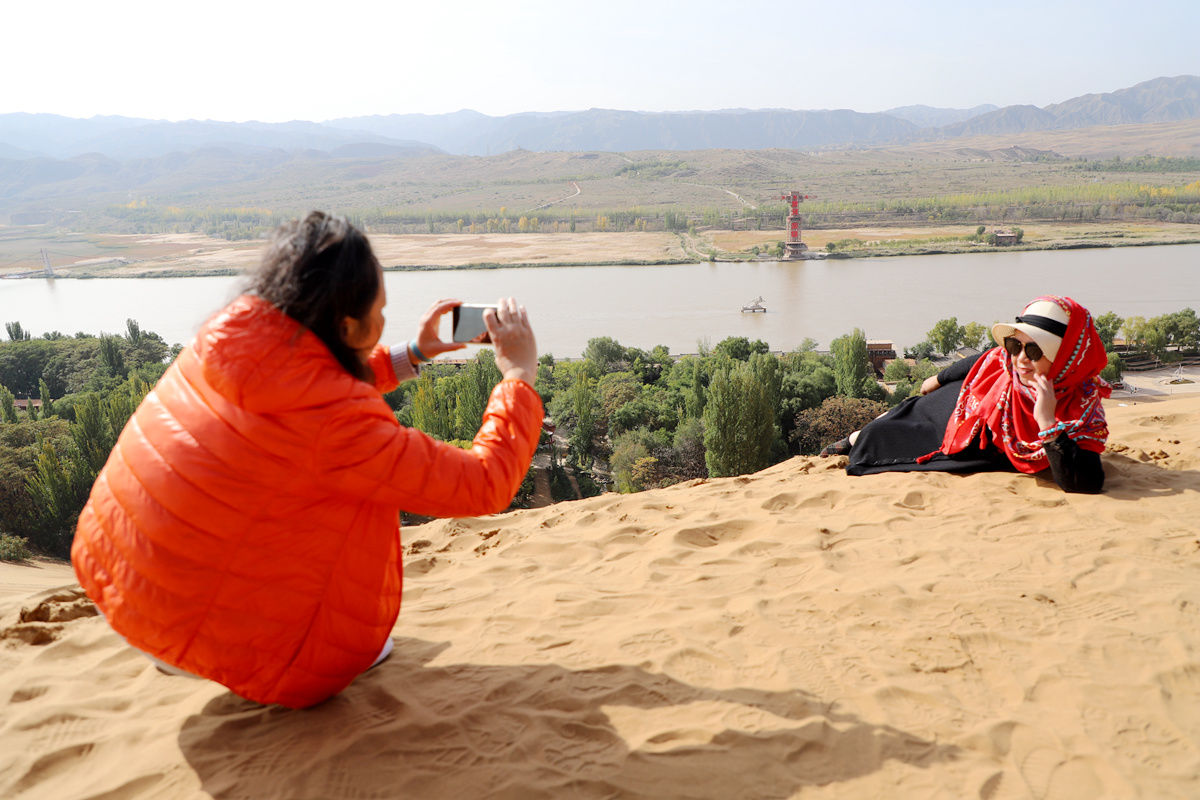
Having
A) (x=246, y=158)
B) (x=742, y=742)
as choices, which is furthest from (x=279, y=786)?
(x=246, y=158)

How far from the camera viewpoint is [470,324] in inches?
79.7

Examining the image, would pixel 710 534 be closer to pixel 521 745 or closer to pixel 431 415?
pixel 521 745

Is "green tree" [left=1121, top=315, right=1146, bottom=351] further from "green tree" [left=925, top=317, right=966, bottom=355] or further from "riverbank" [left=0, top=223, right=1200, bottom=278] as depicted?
"riverbank" [left=0, top=223, right=1200, bottom=278]

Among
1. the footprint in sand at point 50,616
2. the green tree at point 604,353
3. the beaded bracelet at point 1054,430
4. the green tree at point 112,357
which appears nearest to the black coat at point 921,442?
the beaded bracelet at point 1054,430

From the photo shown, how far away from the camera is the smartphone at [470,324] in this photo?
2.01m

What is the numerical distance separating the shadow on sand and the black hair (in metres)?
0.99

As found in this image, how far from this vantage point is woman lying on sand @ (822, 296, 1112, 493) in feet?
12.3

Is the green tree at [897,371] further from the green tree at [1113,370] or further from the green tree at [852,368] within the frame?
the green tree at [1113,370]

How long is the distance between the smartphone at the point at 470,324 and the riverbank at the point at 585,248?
198 ft

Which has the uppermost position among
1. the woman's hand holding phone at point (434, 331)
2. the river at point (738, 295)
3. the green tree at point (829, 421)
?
the woman's hand holding phone at point (434, 331)

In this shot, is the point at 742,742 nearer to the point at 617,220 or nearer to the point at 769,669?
the point at 769,669

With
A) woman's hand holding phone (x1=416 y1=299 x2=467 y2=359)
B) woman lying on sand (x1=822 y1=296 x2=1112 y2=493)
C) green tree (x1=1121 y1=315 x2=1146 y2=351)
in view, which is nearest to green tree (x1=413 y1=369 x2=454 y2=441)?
woman lying on sand (x1=822 y1=296 x2=1112 y2=493)

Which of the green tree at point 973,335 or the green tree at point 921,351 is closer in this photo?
the green tree at point 973,335

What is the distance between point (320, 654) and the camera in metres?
1.92
